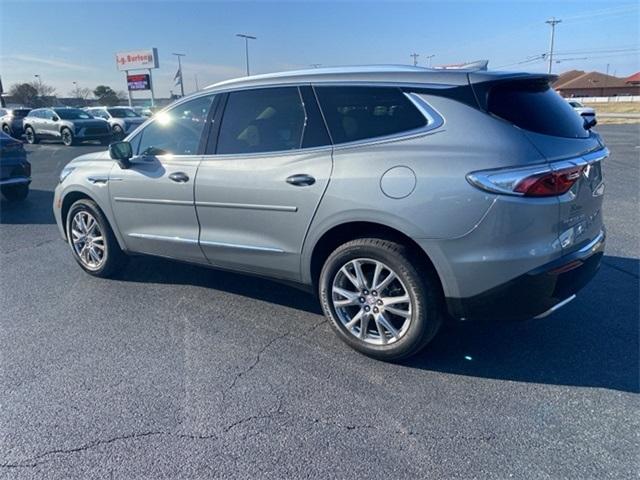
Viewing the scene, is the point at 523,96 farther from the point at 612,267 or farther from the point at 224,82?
the point at 612,267

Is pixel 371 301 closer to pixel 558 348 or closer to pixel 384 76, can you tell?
pixel 558 348

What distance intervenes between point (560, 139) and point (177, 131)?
2.96 metres

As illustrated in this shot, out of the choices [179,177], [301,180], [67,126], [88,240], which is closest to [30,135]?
[67,126]

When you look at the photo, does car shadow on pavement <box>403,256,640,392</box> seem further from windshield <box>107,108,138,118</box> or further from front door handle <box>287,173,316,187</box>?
windshield <box>107,108,138,118</box>

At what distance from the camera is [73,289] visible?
4477 mm

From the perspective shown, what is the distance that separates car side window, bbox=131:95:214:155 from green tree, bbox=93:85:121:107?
232ft

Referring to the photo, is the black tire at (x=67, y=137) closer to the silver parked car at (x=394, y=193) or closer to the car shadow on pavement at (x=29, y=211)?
the car shadow on pavement at (x=29, y=211)

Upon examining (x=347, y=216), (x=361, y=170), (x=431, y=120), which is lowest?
(x=347, y=216)

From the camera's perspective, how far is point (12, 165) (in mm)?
8258

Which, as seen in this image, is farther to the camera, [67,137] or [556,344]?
[67,137]

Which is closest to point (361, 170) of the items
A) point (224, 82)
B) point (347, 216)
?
point (347, 216)

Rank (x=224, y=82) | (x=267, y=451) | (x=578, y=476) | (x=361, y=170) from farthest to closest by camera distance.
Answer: (x=224, y=82) → (x=361, y=170) → (x=267, y=451) → (x=578, y=476)

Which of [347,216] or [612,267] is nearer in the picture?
[347,216]

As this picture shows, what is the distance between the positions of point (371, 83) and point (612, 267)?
3241mm
